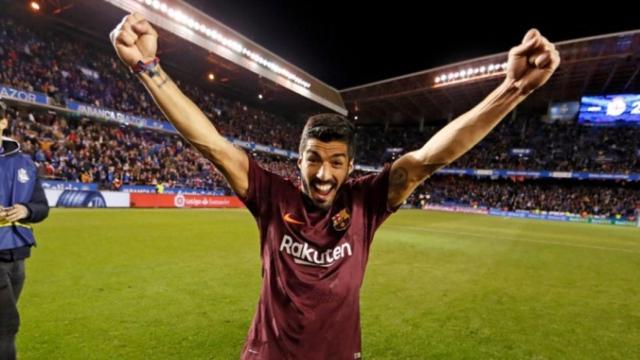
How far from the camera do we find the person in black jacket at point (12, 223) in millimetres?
2762

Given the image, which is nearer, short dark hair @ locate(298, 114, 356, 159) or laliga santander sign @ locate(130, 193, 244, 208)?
short dark hair @ locate(298, 114, 356, 159)

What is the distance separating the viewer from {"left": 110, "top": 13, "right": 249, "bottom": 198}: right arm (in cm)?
164

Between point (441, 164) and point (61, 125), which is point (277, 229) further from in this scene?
point (61, 125)

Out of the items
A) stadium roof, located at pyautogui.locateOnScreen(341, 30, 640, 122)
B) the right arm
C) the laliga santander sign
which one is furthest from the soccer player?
stadium roof, located at pyautogui.locateOnScreen(341, 30, 640, 122)

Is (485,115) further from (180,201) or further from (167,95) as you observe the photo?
(180,201)

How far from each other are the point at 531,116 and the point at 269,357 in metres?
59.3

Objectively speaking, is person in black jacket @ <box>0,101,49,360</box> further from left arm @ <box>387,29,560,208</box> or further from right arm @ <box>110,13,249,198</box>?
left arm @ <box>387,29,560,208</box>

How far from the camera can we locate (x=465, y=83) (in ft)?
127

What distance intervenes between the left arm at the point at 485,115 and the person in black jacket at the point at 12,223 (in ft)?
9.75

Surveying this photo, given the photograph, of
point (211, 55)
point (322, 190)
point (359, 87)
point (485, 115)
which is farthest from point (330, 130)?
point (359, 87)

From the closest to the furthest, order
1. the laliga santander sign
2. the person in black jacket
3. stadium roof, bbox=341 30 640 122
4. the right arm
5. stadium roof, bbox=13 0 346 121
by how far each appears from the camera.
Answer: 1. the right arm
2. the person in black jacket
3. the laliga santander sign
4. stadium roof, bbox=13 0 346 121
5. stadium roof, bbox=341 30 640 122

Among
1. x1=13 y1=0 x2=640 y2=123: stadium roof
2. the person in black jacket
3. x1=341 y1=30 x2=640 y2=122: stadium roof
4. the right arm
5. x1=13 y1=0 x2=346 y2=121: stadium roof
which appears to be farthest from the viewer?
x1=341 y1=30 x2=640 y2=122: stadium roof

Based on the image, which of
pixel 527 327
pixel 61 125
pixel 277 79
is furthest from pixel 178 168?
pixel 527 327

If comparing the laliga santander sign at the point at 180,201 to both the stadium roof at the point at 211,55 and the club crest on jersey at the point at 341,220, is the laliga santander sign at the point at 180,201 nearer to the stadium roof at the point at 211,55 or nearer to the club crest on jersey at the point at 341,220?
the stadium roof at the point at 211,55
